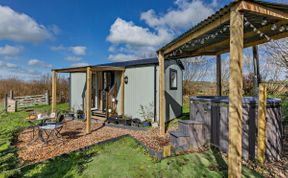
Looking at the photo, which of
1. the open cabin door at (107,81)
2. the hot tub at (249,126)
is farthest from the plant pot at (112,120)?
the hot tub at (249,126)

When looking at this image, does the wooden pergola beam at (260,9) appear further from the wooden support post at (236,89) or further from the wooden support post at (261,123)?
the wooden support post at (261,123)

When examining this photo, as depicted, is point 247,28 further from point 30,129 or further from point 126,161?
point 30,129

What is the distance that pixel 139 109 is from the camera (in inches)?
298

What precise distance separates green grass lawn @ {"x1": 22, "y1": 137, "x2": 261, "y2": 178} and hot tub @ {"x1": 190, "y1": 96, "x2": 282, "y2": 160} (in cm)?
41

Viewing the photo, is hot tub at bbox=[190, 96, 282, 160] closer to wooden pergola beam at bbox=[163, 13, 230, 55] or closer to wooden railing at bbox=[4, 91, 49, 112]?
wooden pergola beam at bbox=[163, 13, 230, 55]

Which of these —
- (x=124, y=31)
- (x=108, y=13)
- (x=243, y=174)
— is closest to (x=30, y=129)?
(x=243, y=174)

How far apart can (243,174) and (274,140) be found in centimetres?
124

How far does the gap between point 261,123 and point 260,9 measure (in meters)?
2.00

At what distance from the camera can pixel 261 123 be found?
3129 mm

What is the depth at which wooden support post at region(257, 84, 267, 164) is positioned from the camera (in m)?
3.08

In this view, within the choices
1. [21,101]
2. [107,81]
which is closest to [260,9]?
[107,81]

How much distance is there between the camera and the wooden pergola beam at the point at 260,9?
219 cm

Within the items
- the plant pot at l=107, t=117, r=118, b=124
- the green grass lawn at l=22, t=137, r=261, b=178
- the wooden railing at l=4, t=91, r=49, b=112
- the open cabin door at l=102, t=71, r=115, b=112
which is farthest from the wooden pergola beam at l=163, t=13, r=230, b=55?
the wooden railing at l=4, t=91, r=49, b=112

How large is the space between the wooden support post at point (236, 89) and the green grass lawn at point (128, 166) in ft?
2.38
